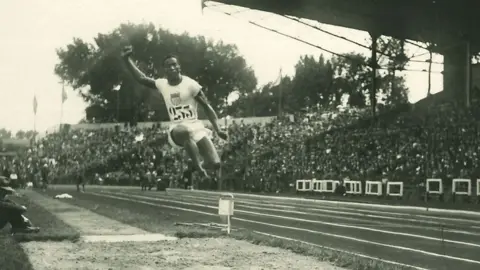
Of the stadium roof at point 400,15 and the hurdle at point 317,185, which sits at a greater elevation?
the stadium roof at point 400,15

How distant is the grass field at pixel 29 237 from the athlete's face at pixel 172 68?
410 centimetres

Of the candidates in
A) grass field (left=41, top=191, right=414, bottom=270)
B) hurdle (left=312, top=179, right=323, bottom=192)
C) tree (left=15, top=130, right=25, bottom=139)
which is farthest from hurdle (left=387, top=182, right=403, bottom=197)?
tree (left=15, top=130, right=25, bottom=139)

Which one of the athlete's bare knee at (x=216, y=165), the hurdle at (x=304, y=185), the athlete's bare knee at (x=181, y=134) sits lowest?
the hurdle at (x=304, y=185)

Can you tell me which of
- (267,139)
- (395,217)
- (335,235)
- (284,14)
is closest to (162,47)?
(335,235)

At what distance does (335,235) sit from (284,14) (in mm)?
19557

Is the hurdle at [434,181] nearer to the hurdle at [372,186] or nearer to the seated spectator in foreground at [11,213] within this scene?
the hurdle at [372,186]

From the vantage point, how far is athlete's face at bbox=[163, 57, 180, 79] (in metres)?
7.60

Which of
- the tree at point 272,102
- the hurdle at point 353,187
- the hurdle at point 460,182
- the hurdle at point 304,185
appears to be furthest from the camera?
the tree at point 272,102

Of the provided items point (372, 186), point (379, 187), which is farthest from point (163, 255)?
point (372, 186)

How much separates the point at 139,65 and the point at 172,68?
2.05 metres

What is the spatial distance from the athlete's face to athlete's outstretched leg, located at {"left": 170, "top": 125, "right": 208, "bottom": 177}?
567mm

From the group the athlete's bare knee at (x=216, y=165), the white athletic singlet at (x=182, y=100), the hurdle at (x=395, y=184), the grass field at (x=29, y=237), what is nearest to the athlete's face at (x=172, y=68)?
the white athletic singlet at (x=182, y=100)

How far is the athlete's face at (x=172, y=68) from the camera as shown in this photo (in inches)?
299

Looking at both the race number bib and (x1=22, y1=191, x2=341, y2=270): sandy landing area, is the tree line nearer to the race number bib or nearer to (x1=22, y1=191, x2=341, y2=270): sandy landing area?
the race number bib
